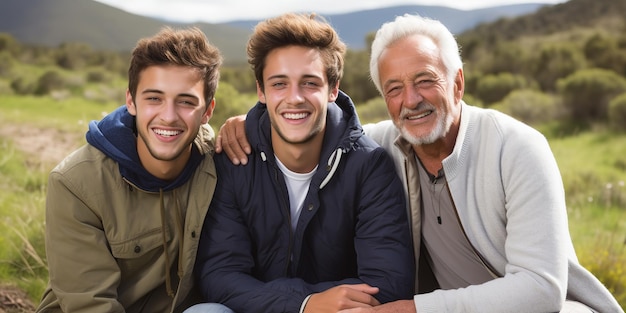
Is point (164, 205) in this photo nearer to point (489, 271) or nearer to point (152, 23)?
point (489, 271)

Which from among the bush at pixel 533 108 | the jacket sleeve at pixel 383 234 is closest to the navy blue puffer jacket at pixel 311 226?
the jacket sleeve at pixel 383 234

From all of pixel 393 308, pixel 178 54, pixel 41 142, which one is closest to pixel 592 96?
pixel 41 142

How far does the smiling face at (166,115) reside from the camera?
2941 millimetres

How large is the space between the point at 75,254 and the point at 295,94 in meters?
1.27

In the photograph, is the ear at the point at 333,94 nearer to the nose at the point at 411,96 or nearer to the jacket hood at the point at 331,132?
the jacket hood at the point at 331,132

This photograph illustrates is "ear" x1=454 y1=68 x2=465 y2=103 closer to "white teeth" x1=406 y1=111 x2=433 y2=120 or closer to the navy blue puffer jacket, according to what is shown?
"white teeth" x1=406 y1=111 x2=433 y2=120

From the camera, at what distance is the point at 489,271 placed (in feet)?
9.82

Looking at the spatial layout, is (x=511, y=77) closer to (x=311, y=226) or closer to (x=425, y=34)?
(x=425, y=34)

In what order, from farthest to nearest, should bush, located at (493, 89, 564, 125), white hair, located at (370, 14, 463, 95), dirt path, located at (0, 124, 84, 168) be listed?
bush, located at (493, 89, 564, 125), dirt path, located at (0, 124, 84, 168), white hair, located at (370, 14, 463, 95)

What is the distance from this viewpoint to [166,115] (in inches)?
115

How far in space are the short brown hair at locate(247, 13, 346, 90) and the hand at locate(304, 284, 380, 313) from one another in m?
1.07

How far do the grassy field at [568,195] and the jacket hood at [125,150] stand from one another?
5.47 ft

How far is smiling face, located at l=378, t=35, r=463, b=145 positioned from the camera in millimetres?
3029

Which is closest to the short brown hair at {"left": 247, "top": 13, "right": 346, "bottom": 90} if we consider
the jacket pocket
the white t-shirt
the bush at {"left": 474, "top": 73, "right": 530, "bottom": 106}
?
the white t-shirt
